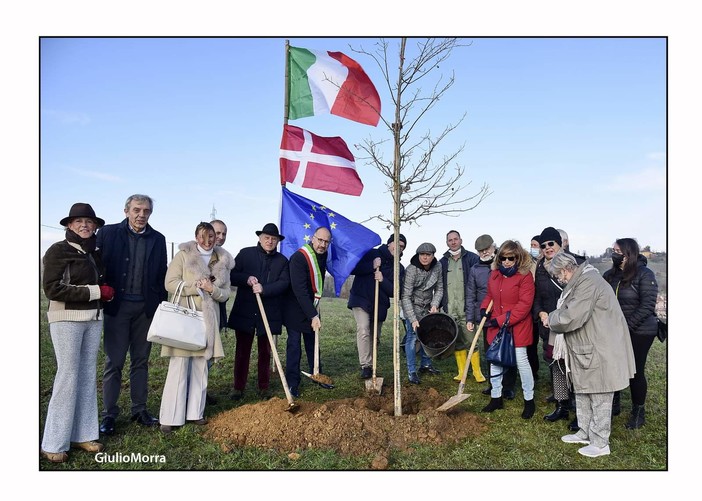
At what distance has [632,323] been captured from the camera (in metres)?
5.71

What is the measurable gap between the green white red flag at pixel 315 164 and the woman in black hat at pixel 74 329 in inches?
154

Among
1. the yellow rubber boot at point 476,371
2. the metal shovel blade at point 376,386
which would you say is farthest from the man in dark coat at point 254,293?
the yellow rubber boot at point 476,371

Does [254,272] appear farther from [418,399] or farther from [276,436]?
[418,399]

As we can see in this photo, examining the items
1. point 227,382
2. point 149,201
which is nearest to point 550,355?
point 227,382

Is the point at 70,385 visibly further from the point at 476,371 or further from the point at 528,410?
the point at 476,371

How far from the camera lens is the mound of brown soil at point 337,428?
207 inches

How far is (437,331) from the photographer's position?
7766mm

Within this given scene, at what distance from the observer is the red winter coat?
6191 millimetres

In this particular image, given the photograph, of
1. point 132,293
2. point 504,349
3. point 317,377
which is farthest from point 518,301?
point 132,293

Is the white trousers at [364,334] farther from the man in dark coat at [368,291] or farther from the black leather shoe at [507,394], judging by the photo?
the black leather shoe at [507,394]

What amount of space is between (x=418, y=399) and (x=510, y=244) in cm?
239

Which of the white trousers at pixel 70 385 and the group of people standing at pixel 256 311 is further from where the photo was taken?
the group of people standing at pixel 256 311

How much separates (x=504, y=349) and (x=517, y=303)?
0.59 metres

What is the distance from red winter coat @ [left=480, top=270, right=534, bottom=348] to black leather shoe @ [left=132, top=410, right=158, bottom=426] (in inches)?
166
